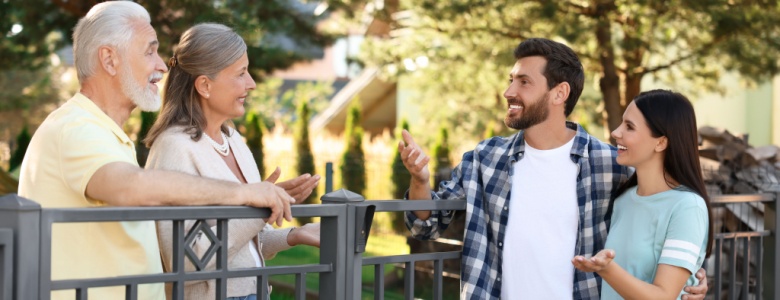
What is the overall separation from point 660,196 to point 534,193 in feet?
1.46

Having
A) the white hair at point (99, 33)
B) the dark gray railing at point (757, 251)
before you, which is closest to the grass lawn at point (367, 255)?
the dark gray railing at point (757, 251)

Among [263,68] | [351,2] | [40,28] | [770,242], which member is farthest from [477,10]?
[770,242]

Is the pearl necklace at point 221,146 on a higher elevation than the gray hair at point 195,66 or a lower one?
lower

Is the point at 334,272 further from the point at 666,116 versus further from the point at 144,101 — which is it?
the point at 666,116

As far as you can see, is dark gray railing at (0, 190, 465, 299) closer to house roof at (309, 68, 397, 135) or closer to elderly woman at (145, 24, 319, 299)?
elderly woman at (145, 24, 319, 299)

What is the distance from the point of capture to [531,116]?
366cm

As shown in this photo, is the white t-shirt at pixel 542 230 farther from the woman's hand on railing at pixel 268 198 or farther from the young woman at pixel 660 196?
the woman's hand on railing at pixel 268 198

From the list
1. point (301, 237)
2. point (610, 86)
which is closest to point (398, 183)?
point (610, 86)

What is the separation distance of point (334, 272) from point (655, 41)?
11.1 meters

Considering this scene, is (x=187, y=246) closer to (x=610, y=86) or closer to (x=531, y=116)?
(x=531, y=116)

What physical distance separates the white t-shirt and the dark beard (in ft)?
0.41

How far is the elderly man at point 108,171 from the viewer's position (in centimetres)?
261

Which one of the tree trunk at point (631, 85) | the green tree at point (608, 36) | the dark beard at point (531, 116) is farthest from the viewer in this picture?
the tree trunk at point (631, 85)

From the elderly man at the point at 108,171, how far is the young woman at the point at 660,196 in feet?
3.87
